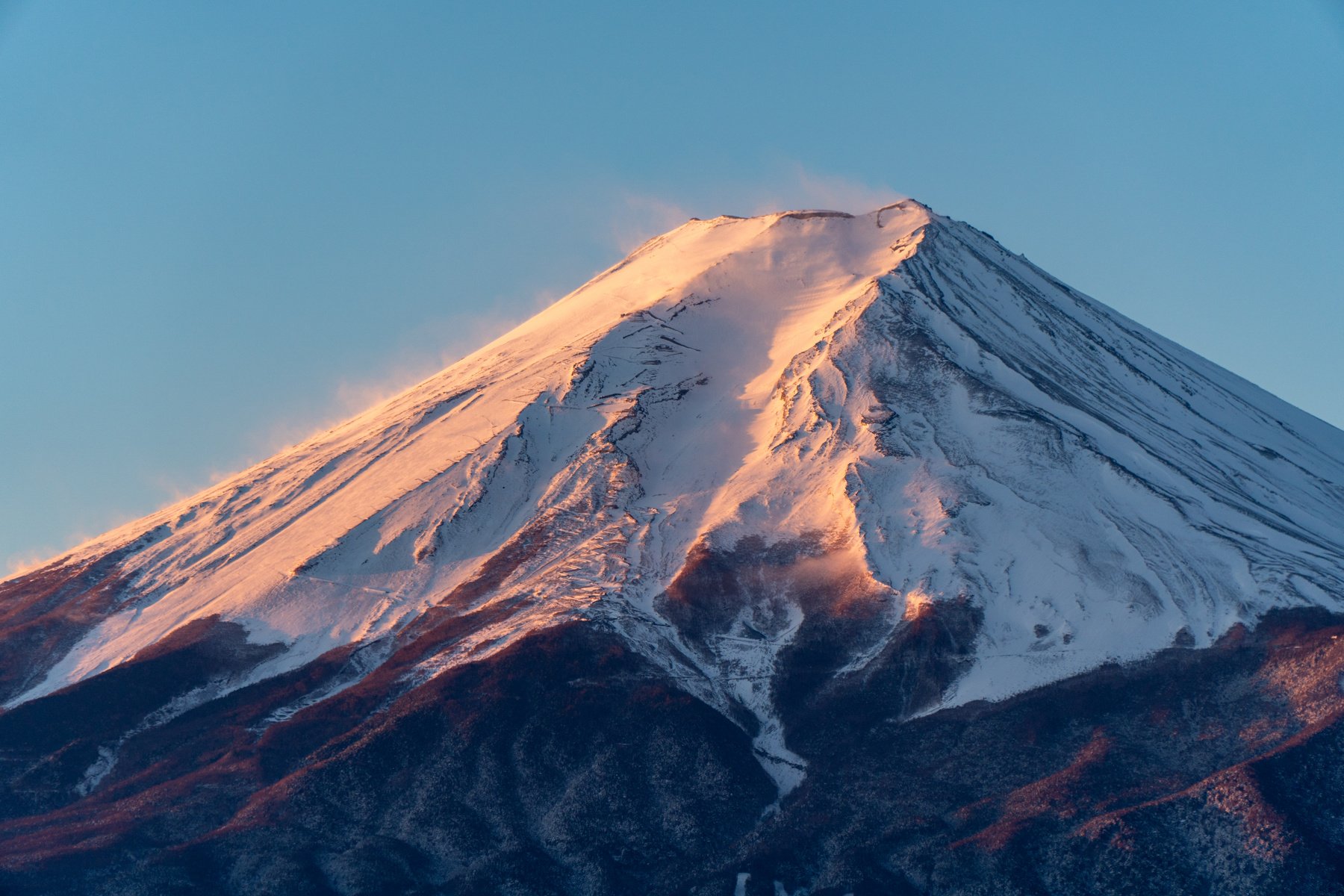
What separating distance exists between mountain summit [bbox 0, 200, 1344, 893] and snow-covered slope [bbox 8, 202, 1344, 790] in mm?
357

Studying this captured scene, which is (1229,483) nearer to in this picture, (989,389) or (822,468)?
(989,389)

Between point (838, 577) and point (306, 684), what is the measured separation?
35574 mm

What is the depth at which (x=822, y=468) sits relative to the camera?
335 feet

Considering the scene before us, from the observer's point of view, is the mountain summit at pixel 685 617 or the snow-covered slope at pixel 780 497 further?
the snow-covered slope at pixel 780 497

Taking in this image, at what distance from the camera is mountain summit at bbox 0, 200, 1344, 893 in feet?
234

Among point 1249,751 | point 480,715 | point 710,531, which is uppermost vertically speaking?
point 710,531

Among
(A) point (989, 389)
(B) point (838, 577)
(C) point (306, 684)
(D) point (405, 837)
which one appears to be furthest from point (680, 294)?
(D) point (405, 837)

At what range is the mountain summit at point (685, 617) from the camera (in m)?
71.3

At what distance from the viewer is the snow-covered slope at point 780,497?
86.8 m

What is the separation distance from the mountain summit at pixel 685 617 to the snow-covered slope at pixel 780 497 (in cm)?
36

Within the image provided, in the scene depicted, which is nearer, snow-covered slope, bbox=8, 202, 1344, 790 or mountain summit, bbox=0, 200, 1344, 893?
mountain summit, bbox=0, 200, 1344, 893

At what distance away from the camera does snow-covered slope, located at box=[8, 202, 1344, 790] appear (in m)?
86.8

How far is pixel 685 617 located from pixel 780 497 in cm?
1546

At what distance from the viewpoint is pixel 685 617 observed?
290ft
